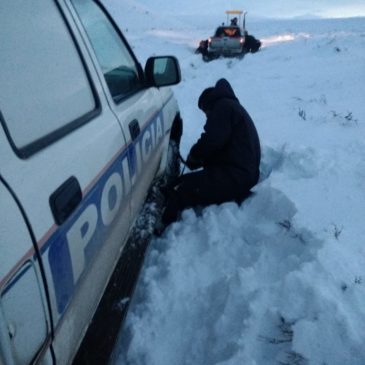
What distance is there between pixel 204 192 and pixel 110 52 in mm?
1489

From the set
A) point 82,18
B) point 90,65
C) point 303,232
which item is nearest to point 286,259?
point 303,232

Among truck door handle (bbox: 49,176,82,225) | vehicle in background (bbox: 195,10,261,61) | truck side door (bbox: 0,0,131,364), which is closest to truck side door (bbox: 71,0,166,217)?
truck side door (bbox: 0,0,131,364)

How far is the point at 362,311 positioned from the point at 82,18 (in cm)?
210

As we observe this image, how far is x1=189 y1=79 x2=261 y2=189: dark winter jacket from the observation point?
338 centimetres

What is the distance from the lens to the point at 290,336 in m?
2.02

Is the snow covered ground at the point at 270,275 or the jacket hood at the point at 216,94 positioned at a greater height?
the jacket hood at the point at 216,94

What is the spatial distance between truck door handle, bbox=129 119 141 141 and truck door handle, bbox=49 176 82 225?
0.82 metres

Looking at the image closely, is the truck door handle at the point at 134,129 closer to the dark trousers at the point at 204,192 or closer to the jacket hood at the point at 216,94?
the dark trousers at the point at 204,192

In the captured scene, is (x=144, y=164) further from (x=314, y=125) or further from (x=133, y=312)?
(x=314, y=125)

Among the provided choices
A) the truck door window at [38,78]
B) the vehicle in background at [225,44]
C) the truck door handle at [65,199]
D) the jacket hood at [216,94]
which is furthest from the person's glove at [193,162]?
the vehicle in background at [225,44]

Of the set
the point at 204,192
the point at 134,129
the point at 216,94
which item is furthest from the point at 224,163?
the point at 134,129

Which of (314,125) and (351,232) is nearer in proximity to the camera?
(351,232)

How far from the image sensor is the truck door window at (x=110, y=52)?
207 centimetres

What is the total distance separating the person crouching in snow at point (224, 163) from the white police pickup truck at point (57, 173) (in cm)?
121
